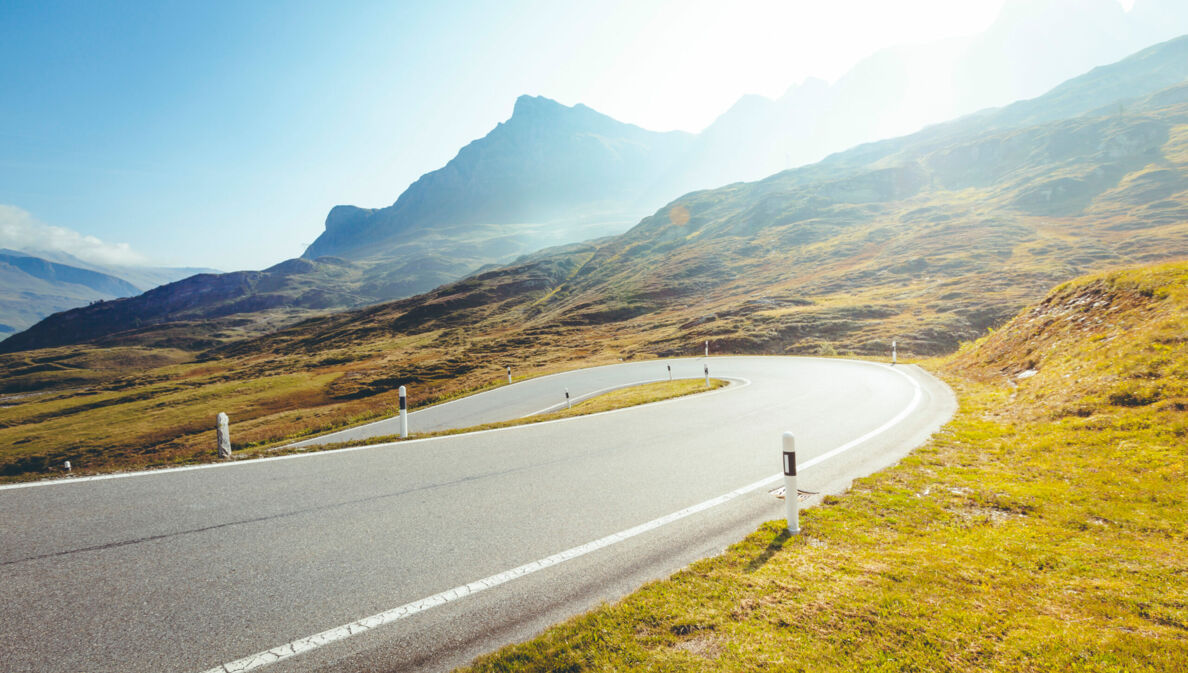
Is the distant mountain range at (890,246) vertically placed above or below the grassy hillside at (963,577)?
above

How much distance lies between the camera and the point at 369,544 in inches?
195

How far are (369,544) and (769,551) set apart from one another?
14.0ft

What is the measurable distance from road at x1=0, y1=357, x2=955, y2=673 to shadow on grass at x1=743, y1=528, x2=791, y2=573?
0.45m

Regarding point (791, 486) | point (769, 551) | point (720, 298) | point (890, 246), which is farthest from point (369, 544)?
point (890, 246)

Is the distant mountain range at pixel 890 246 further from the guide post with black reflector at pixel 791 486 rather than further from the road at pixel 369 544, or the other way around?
the guide post with black reflector at pixel 791 486

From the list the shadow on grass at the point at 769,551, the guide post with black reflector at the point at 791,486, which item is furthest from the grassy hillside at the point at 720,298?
the guide post with black reflector at the point at 791,486

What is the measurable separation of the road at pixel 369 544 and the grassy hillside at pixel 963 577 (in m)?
0.59

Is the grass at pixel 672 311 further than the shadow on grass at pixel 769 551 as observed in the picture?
Yes

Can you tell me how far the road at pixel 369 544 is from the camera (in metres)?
3.40

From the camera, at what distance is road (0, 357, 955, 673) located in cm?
340

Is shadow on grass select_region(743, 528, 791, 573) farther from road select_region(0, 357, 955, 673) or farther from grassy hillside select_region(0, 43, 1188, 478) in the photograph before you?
grassy hillside select_region(0, 43, 1188, 478)

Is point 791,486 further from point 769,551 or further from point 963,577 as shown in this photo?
point 963,577

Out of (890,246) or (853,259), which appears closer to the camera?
(853,259)

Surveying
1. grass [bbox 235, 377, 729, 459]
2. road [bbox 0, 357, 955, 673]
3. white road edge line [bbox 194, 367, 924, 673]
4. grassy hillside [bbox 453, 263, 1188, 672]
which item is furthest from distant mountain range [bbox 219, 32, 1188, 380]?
white road edge line [bbox 194, 367, 924, 673]
